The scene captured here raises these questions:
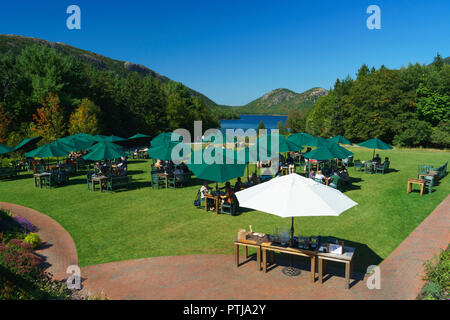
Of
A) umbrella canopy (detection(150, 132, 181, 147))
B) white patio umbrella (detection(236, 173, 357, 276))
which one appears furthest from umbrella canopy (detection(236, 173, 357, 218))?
umbrella canopy (detection(150, 132, 181, 147))

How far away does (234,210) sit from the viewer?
13.1 m

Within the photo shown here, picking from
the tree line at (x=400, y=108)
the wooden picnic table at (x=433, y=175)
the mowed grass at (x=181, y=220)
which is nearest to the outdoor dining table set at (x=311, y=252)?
the mowed grass at (x=181, y=220)

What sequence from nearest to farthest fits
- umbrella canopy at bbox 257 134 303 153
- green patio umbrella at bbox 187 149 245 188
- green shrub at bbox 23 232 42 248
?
green shrub at bbox 23 232 42 248 < green patio umbrella at bbox 187 149 245 188 < umbrella canopy at bbox 257 134 303 153

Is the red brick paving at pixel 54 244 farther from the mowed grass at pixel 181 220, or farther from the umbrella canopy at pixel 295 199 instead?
the umbrella canopy at pixel 295 199

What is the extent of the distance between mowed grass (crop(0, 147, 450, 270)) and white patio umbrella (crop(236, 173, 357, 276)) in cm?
249

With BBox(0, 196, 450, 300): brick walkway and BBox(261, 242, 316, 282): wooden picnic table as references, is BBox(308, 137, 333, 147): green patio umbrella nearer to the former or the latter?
BBox(0, 196, 450, 300): brick walkway

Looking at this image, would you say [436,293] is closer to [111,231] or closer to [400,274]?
[400,274]

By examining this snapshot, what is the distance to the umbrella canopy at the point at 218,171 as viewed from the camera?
1198cm

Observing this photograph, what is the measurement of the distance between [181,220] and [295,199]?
6561 mm

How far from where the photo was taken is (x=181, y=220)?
12516mm

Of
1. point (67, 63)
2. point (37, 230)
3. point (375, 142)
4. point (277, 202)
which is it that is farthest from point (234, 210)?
point (67, 63)

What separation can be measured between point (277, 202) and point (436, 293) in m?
3.86

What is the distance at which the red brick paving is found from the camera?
339 inches

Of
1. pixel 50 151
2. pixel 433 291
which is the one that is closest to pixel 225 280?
pixel 433 291
